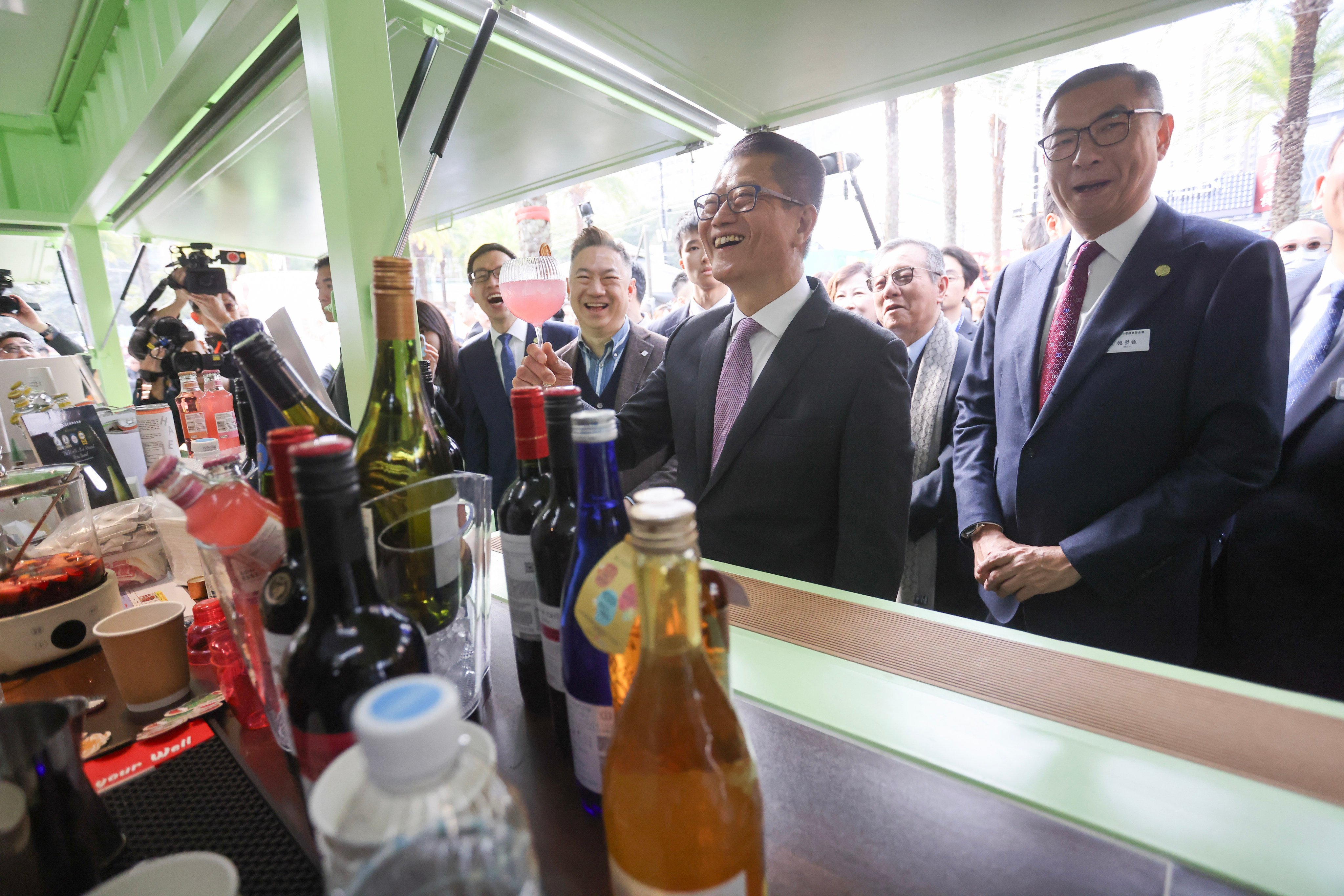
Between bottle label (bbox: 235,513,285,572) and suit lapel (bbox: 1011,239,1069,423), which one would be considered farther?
suit lapel (bbox: 1011,239,1069,423)

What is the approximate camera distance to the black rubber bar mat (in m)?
0.45

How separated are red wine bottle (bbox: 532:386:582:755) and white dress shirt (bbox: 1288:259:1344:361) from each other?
82.7 inches

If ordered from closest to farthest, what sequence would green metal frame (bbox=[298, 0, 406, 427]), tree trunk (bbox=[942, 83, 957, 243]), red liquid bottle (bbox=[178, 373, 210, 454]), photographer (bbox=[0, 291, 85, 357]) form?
green metal frame (bbox=[298, 0, 406, 427]), red liquid bottle (bbox=[178, 373, 210, 454]), photographer (bbox=[0, 291, 85, 357]), tree trunk (bbox=[942, 83, 957, 243])

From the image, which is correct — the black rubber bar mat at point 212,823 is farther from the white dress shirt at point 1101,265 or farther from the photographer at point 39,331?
the photographer at point 39,331

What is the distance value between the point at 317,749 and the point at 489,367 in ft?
8.28

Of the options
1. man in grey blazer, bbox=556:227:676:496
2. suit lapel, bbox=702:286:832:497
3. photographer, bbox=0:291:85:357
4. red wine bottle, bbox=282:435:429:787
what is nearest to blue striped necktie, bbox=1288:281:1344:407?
suit lapel, bbox=702:286:832:497

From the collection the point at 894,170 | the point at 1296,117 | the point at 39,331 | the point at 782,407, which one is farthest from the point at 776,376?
the point at 894,170

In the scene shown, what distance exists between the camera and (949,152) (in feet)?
26.8

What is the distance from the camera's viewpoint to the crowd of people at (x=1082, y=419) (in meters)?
1.32

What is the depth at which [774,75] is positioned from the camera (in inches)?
67.6

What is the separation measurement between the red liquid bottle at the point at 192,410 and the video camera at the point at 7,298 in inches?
72.4

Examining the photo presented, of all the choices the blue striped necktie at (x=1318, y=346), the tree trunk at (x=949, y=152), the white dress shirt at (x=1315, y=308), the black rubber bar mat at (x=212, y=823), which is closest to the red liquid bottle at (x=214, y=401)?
the black rubber bar mat at (x=212, y=823)

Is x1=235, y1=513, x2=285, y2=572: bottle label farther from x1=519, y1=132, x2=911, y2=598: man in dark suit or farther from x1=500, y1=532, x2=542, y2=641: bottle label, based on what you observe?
x1=519, y1=132, x2=911, y2=598: man in dark suit

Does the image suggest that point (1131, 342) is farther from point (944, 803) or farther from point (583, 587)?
point (583, 587)
